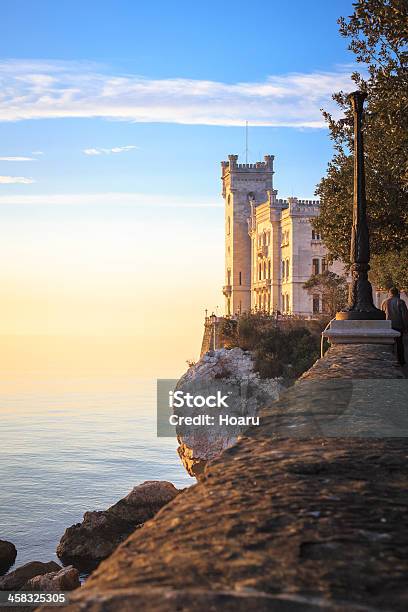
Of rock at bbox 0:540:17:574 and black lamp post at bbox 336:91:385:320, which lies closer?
black lamp post at bbox 336:91:385:320

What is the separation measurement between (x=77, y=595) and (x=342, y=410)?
14.8ft

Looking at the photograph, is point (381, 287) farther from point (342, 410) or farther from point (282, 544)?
point (282, 544)

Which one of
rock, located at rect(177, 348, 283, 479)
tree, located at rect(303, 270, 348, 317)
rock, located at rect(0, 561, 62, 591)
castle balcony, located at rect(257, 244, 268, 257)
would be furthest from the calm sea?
castle balcony, located at rect(257, 244, 268, 257)

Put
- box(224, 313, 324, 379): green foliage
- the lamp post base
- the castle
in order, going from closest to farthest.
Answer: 1. the lamp post base
2. box(224, 313, 324, 379): green foliage
3. the castle

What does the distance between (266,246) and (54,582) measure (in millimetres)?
68424

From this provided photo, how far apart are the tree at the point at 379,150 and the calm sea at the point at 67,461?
709 inches

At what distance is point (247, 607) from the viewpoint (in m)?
2.79

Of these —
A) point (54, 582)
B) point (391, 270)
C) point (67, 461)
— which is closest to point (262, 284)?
point (67, 461)

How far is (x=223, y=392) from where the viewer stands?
4659 cm

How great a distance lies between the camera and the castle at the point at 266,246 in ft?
263

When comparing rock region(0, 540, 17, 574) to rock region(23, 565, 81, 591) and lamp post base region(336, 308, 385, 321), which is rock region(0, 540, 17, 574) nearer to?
rock region(23, 565, 81, 591)

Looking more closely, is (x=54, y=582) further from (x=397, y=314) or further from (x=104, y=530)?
(x=397, y=314)

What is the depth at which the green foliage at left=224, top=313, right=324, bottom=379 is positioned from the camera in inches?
1796

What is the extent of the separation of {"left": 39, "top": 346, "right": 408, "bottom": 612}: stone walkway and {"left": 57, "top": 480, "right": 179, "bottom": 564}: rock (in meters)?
25.8
